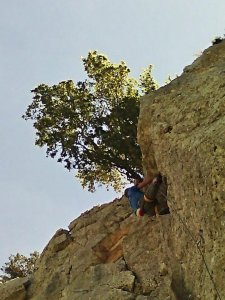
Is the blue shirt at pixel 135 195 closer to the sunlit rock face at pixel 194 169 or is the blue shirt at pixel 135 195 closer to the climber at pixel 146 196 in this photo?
the climber at pixel 146 196

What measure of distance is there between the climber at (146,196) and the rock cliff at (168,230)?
59 cm

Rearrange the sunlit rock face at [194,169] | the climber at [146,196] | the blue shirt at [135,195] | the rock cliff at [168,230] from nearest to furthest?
the sunlit rock face at [194,169], the rock cliff at [168,230], the climber at [146,196], the blue shirt at [135,195]

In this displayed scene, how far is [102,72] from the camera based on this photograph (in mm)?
32812

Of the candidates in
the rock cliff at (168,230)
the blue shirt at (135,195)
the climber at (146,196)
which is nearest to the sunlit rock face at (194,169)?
the rock cliff at (168,230)

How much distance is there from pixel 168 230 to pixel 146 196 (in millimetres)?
2001

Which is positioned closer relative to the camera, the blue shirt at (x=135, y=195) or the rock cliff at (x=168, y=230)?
the rock cliff at (x=168, y=230)

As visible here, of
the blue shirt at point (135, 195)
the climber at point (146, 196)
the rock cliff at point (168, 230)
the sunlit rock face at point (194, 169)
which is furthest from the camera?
the blue shirt at point (135, 195)

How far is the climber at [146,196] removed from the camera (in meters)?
18.7

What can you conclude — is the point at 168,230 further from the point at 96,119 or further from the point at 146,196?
the point at 96,119

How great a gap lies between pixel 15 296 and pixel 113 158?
34.8 feet

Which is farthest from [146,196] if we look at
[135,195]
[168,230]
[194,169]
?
[194,169]

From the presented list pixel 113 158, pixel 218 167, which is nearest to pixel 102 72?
pixel 113 158

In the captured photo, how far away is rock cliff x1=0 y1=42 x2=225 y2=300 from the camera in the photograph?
40.8 feet

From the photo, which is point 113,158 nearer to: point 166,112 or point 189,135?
point 166,112
